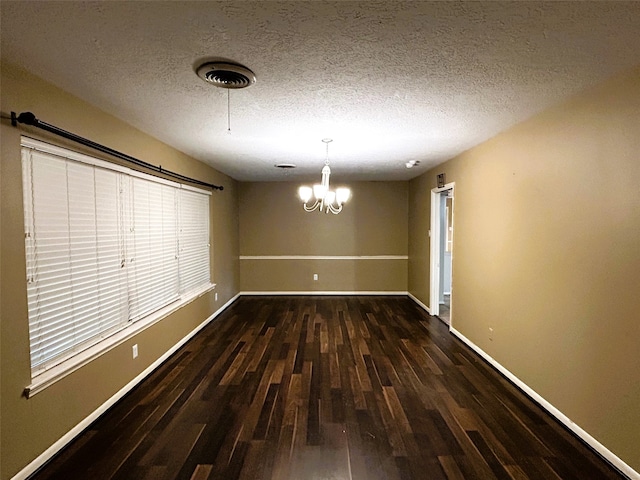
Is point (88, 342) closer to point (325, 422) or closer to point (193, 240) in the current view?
point (325, 422)

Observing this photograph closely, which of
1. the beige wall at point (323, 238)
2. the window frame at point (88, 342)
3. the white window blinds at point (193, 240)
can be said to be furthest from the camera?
the beige wall at point (323, 238)

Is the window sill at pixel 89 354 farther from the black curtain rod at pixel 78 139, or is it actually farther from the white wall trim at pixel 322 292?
the white wall trim at pixel 322 292

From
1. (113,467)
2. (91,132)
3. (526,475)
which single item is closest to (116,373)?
(113,467)

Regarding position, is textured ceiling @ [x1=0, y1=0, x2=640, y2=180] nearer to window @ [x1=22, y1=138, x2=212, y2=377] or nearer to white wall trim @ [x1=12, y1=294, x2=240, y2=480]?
window @ [x1=22, y1=138, x2=212, y2=377]

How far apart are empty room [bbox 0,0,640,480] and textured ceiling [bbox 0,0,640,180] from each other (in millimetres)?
15

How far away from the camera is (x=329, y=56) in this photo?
1773mm

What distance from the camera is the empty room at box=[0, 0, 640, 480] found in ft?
5.34

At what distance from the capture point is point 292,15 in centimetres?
143

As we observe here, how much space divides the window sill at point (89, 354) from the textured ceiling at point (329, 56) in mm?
1789

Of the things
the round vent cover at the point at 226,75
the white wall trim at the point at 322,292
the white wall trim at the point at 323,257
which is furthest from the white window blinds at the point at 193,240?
the round vent cover at the point at 226,75

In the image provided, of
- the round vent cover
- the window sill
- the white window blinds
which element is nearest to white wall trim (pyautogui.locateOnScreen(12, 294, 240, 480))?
the window sill

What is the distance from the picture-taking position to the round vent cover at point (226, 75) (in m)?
1.88

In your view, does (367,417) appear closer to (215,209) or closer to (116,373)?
(116,373)

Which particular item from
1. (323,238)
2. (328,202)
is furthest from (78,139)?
(323,238)
